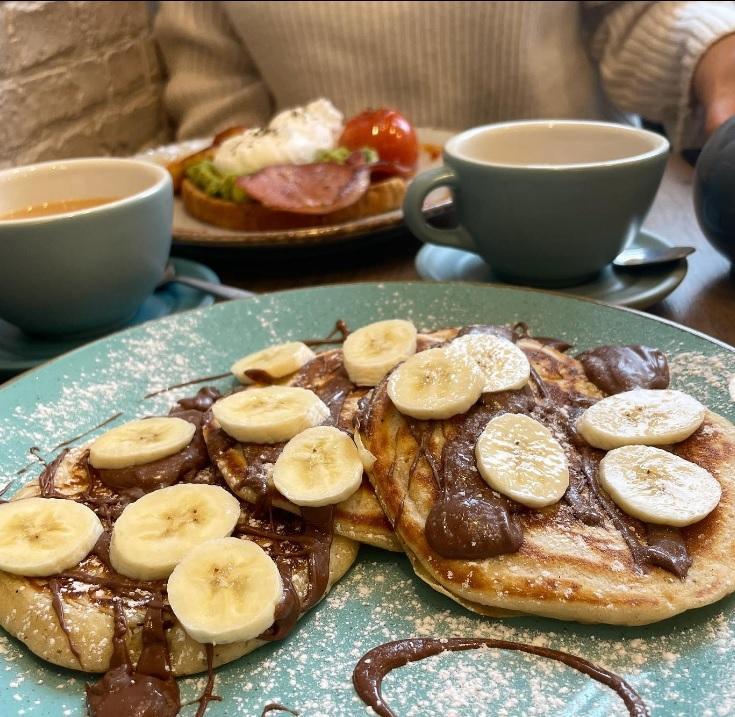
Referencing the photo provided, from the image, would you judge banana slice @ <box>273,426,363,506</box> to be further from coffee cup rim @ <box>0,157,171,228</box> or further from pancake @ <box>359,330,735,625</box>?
coffee cup rim @ <box>0,157,171,228</box>

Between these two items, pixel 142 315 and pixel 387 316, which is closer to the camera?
pixel 387 316

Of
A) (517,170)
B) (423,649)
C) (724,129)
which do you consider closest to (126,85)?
(517,170)

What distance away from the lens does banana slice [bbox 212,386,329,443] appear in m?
0.98

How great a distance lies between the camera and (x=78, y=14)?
8.52 feet

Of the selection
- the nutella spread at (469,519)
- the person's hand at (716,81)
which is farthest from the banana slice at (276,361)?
the person's hand at (716,81)

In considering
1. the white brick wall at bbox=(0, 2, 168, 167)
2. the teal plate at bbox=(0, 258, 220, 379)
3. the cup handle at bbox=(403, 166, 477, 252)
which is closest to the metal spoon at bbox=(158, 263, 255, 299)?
the teal plate at bbox=(0, 258, 220, 379)

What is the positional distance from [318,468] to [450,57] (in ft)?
6.95

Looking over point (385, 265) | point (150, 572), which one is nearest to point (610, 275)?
point (385, 265)

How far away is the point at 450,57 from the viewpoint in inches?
102

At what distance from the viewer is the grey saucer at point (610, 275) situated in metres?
1.44

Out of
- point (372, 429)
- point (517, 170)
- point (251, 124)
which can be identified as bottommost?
point (251, 124)

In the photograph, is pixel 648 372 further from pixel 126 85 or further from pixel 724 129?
pixel 126 85

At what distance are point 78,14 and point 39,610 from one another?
2.45 metres

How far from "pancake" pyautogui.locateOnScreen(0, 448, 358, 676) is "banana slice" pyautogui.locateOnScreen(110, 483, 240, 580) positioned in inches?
1.0
